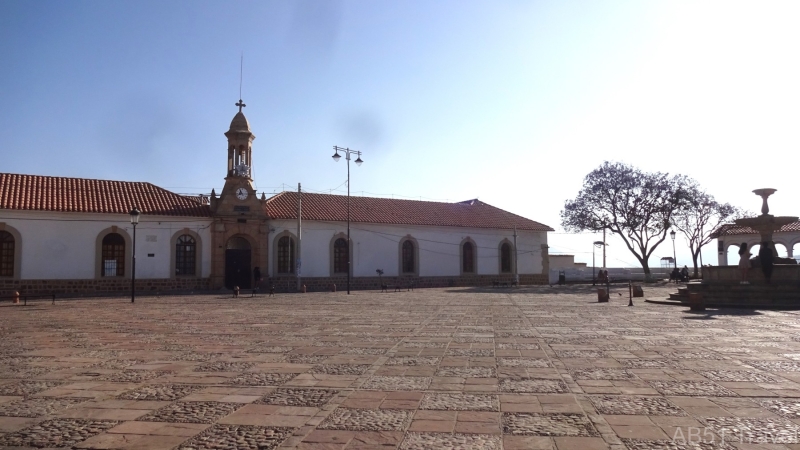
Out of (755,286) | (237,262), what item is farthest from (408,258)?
(755,286)

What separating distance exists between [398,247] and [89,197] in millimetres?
17244

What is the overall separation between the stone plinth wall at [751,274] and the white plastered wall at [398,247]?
1950cm

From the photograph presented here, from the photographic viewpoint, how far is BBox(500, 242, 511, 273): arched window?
40844mm

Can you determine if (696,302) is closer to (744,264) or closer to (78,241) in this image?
(744,264)

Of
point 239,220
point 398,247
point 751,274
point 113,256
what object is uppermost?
point 239,220

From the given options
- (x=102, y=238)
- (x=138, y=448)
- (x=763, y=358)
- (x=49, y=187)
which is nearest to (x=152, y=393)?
(x=138, y=448)

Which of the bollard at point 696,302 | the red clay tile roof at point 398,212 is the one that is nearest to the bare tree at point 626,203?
the red clay tile roof at point 398,212

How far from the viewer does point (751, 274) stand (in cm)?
1828

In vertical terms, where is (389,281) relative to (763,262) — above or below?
below

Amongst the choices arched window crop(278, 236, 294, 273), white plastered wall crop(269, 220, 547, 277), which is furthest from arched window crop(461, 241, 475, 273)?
arched window crop(278, 236, 294, 273)

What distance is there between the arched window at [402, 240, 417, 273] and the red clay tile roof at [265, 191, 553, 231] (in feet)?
4.78

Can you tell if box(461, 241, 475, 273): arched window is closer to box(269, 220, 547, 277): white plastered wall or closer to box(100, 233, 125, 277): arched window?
box(269, 220, 547, 277): white plastered wall

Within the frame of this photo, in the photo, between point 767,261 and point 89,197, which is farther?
point 89,197

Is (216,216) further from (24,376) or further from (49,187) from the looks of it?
(24,376)
